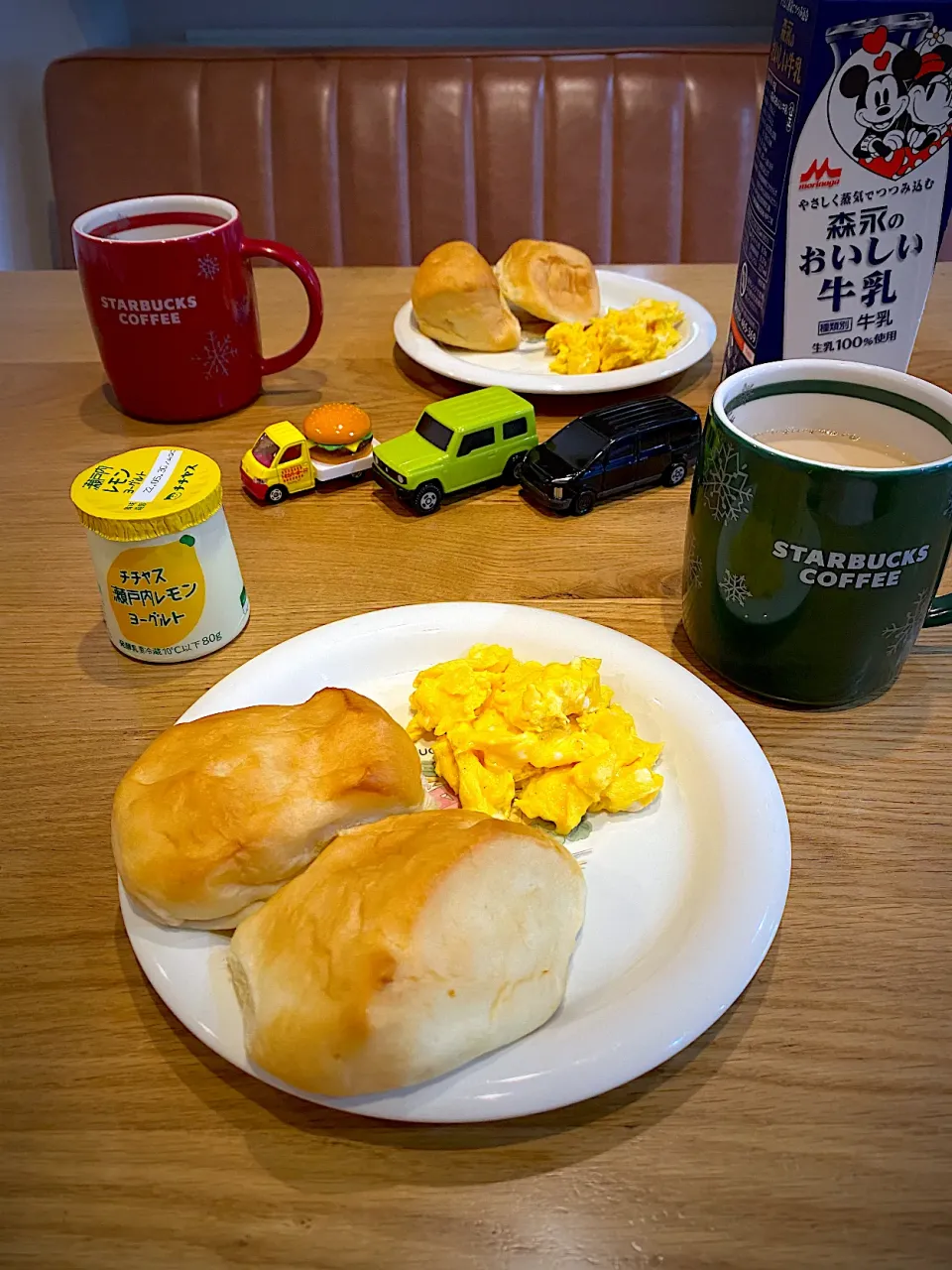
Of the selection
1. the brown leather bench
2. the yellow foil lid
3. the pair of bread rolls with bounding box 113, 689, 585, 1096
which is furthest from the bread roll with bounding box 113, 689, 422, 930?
the brown leather bench

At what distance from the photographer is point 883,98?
87cm

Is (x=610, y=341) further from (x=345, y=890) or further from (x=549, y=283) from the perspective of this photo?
(x=345, y=890)

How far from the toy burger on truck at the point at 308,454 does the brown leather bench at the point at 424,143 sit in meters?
1.36

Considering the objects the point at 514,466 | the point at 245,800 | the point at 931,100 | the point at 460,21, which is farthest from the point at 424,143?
the point at 245,800

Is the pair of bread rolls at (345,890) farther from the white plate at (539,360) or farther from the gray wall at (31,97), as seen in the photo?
the gray wall at (31,97)

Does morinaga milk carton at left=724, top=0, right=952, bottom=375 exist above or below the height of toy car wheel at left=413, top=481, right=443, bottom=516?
above

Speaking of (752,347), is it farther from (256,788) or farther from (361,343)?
(256,788)

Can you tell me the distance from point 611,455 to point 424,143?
1511 mm

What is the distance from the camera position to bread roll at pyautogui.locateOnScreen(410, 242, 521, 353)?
1.23 m

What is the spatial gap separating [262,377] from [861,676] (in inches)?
33.8

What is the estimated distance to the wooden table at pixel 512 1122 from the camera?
49cm

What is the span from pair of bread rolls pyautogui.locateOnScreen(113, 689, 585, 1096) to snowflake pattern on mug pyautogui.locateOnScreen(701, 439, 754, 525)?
12.0 inches

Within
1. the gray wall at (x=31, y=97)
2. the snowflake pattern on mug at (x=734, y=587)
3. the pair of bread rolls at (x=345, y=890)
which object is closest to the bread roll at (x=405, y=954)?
the pair of bread rolls at (x=345, y=890)

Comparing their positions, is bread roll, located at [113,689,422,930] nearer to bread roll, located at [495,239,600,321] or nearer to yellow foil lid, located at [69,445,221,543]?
yellow foil lid, located at [69,445,221,543]
